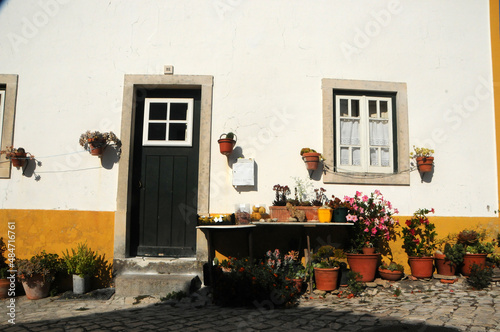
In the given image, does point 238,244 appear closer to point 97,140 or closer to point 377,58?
point 97,140

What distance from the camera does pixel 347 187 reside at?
5.69 m

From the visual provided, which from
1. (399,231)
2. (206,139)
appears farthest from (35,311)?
(399,231)

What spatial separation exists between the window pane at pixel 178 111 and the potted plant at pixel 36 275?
8.71ft

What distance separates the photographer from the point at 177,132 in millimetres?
5867

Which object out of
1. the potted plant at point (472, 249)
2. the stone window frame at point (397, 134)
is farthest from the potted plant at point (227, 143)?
the potted plant at point (472, 249)

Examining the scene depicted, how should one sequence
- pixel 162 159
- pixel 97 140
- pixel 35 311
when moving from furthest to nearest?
1. pixel 162 159
2. pixel 97 140
3. pixel 35 311

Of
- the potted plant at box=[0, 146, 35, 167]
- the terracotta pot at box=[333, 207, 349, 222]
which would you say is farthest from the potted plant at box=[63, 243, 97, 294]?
the terracotta pot at box=[333, 207, 349, 222]

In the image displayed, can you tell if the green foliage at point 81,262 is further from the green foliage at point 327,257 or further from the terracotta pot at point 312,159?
the terracotta pot at point 312,159

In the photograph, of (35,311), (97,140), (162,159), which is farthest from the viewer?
(162,159)

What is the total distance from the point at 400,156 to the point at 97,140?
443 cm

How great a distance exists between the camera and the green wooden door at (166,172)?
567 cm

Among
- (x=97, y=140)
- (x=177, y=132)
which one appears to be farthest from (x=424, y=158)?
(x=97, y=140)

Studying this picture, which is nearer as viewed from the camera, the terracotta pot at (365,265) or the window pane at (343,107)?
the terracotta pot at (365,265)

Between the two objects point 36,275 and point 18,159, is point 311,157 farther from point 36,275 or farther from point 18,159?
point 18,159
